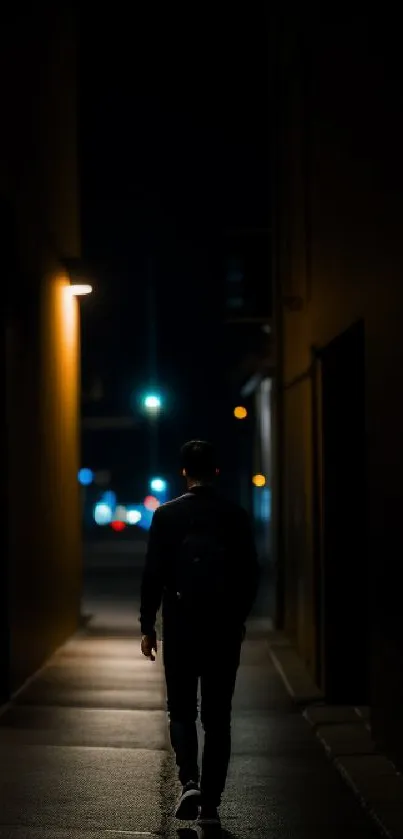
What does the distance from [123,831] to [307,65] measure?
8341mm

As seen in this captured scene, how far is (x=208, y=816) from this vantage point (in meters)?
6.59

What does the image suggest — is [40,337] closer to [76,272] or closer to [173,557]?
[76,272]

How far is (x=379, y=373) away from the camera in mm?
8602

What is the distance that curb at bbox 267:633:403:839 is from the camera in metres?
7.16

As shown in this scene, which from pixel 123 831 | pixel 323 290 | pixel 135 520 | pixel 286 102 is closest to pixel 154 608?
pixel 123 831

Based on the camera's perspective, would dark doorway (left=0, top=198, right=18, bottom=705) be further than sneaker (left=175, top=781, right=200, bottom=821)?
Yes

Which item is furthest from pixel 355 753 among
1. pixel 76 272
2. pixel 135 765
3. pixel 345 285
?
pixel 76 272

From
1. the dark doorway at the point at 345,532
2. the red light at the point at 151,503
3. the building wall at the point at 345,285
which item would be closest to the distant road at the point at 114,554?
the red light at the point at 151,503

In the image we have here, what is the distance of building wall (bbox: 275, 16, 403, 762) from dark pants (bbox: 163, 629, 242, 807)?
172 cm

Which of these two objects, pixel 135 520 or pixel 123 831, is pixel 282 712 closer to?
pixel 123 831

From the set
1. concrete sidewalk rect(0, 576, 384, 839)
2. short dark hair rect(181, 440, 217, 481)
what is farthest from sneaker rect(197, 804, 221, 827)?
short dark hair rect(181, 440, 217, 481)

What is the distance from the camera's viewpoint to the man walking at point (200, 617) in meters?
6.65

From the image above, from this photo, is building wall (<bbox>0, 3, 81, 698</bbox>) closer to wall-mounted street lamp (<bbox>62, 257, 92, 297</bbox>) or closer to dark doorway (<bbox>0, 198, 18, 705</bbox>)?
dark doorway (<bbox>0, 198, 18, 705</bbox>)

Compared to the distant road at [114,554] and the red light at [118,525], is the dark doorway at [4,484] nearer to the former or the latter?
the distant road at [114,554]
